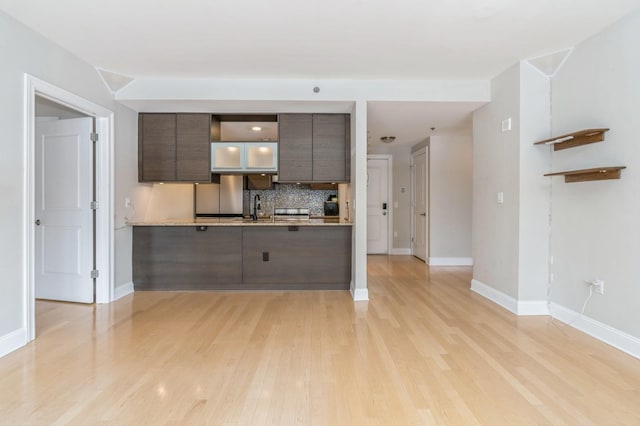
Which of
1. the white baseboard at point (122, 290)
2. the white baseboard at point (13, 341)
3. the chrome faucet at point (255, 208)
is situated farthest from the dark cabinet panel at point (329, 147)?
the white baseboard at point (13, 341)

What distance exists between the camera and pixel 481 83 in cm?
407

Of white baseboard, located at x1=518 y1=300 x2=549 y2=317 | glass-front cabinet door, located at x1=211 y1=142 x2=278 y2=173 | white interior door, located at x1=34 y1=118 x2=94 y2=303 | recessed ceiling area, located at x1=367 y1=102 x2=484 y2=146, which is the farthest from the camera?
glass-front cabinet door, located at x1=211 y1=142 x2=278 y2=173

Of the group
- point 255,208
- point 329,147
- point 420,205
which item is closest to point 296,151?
point 329,147

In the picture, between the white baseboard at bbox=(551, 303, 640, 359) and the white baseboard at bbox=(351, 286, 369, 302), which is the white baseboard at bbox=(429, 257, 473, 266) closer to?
the white baseboard at bbox=(351, 286, 369, 302)

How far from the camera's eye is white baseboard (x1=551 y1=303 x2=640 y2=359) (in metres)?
2.58

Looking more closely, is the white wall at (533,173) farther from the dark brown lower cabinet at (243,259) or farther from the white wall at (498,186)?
the dark brown lower cabinet at (243,259)

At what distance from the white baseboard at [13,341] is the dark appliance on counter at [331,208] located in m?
4.82

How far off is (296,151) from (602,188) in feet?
10.3

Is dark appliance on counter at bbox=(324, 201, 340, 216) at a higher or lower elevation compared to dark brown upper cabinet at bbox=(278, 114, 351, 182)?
lower

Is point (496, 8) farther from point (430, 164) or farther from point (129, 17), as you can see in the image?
point (430, 164)

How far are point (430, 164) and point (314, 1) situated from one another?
4.56 metres

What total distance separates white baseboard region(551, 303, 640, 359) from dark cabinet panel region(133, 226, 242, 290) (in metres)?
3.48

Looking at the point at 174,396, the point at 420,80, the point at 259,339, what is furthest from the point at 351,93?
the point at 174,396

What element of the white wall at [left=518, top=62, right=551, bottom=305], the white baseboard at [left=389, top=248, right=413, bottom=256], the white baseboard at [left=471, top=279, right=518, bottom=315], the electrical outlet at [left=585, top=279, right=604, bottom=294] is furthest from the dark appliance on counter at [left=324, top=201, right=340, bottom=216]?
the electrical outlet at [left=585, top=279, right=604, bottom=294]
